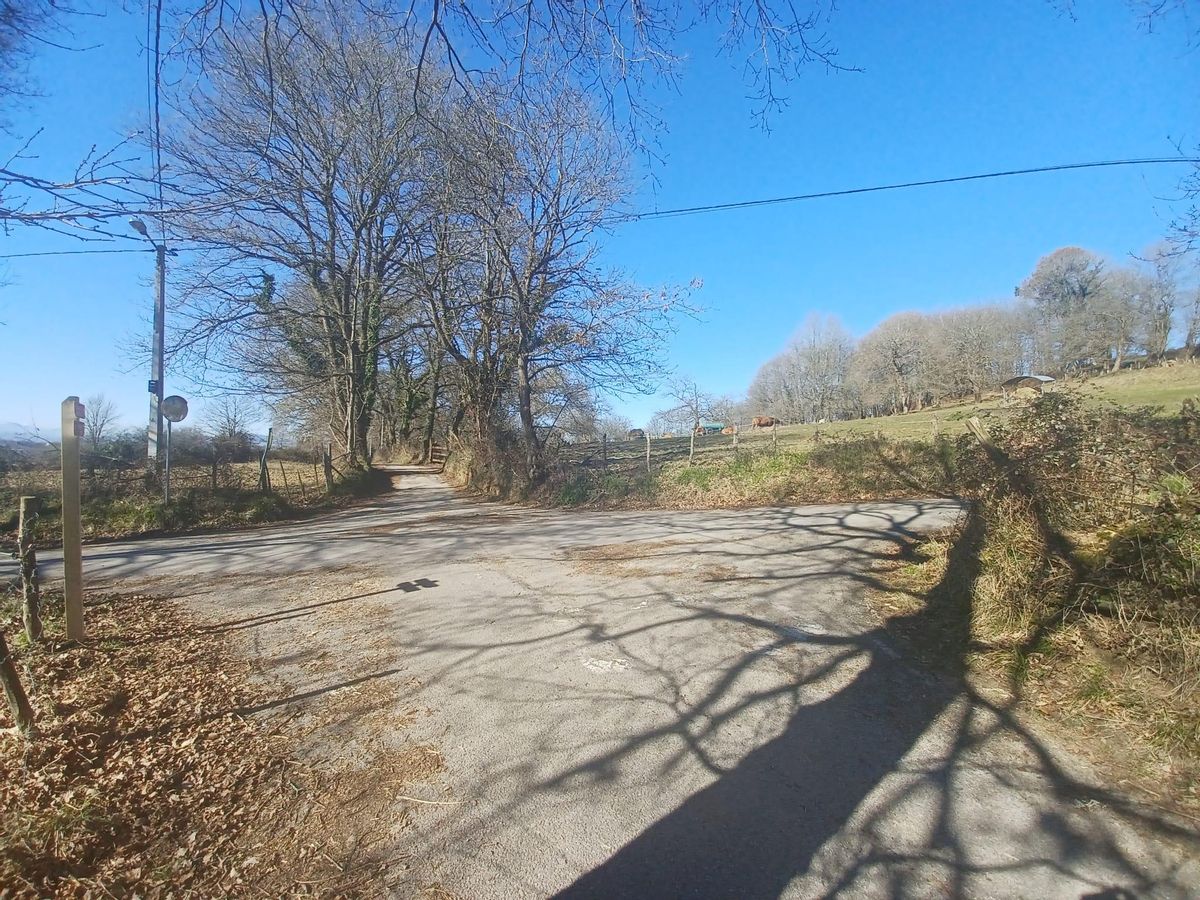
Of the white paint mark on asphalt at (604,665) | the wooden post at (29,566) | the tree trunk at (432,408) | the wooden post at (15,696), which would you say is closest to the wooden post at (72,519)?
the wooden post at (29,566)

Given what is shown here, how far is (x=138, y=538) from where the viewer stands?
38.9 ft

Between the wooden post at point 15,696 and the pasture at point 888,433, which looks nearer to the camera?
the wooden post at point 15,696

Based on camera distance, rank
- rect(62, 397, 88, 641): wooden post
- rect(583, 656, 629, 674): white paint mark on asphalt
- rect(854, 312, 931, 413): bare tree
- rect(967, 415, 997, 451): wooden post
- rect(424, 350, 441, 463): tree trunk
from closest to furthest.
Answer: rect(583, 656, 629, 674): white paint mark on asphalt
rect(62, 397, 88, 641): wooden post
rect(967, 415, 997, 451): wooden post
rect(424, 350, 441, 463): tree trunk
rect(854, 312, 931, 413): bare tree

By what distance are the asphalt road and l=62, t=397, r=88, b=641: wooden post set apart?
1.12 metres

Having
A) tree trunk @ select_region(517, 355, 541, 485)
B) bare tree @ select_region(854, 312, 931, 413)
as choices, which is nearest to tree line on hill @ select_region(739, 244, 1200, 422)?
bare tree @ select_region(854, 312, 931, 413)

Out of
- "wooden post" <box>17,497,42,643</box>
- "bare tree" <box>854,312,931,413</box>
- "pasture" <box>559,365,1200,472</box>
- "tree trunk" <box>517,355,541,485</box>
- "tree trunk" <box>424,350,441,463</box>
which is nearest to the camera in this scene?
"wooden post" <box>17,497,42,643</box>

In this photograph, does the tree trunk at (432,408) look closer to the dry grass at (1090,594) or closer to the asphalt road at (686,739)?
the asphalt road at (686,739)

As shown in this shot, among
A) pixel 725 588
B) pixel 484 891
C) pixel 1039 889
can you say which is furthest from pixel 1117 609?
pixel 484 891

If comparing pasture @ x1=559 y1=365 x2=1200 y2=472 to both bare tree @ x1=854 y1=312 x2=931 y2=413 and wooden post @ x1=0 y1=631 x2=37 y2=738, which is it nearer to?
wooden post @ x1=0 y1=631 x2=37 y2=738

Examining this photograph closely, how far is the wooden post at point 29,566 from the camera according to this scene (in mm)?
4555

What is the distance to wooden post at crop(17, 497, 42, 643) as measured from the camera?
455cm

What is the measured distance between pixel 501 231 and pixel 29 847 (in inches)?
615

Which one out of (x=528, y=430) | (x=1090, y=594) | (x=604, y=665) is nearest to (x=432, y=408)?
(x=528, y=430)

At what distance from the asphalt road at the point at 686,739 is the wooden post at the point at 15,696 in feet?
4.27
